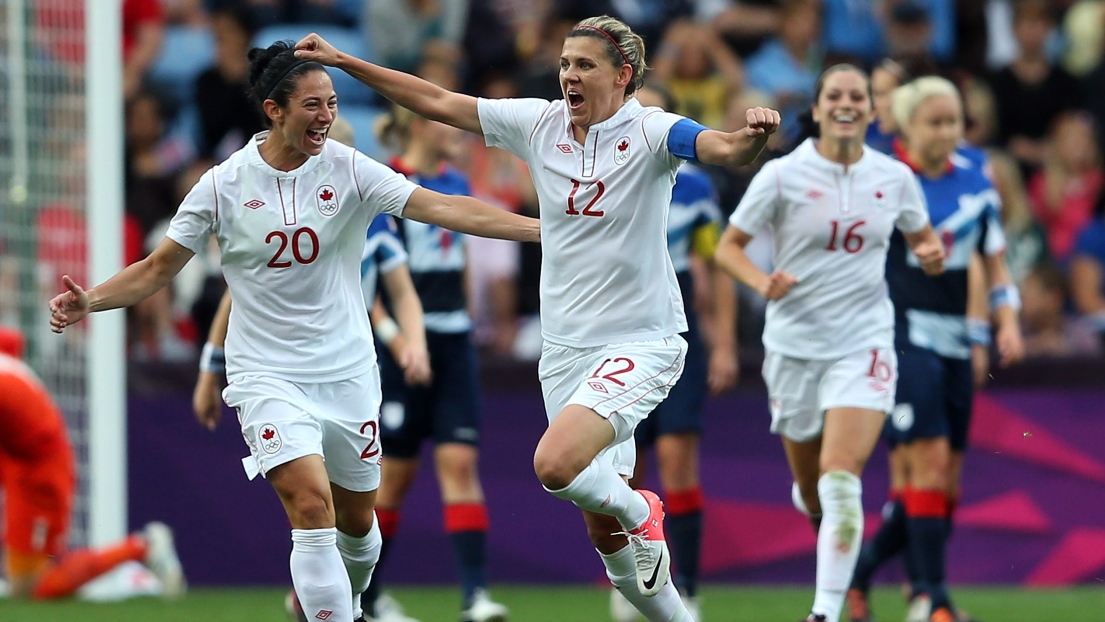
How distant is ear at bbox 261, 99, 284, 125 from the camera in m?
6.53

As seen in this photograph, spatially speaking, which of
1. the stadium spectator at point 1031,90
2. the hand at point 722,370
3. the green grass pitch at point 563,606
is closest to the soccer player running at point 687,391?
the hand at point 722,370

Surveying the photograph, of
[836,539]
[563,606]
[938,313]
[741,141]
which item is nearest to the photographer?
[741,141]

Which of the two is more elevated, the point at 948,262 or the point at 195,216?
the point at 195,216

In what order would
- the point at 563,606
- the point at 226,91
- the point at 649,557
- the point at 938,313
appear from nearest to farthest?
the point at 649,557 → the point at 938,313 → the point at 563,606 → the point at 226,91

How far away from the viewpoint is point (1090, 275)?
40.2ft

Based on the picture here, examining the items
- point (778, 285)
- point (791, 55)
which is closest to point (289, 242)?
point (778, 285)

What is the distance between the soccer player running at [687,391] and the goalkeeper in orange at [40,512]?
309 cm

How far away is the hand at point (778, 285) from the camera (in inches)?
296

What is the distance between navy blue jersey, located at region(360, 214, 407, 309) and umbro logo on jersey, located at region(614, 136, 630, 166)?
2172 mm

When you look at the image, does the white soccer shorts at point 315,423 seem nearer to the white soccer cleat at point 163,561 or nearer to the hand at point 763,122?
the hand at point 763,122

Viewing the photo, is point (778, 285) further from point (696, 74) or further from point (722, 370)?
point (696, 74)

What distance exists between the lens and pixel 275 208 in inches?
257

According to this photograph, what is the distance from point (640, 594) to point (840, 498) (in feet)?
4.26

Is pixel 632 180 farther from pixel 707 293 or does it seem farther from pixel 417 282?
pixel 707 293
